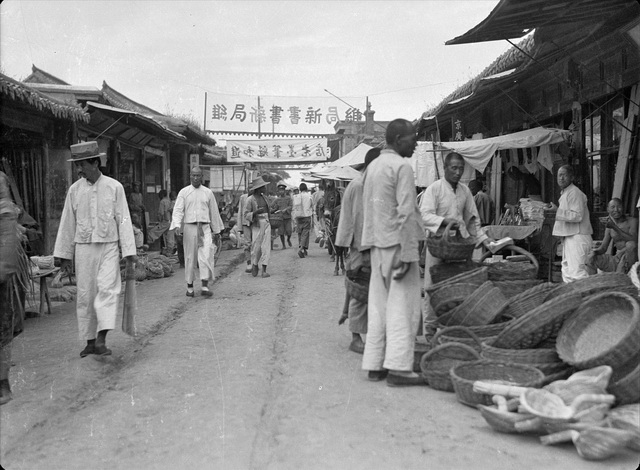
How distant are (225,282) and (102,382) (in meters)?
6.91

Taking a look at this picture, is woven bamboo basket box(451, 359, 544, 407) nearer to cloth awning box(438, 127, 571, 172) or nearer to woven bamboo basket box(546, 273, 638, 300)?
woven bamboo basket box(546, 273, 638, 300)

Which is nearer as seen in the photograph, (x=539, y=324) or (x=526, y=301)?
(x=539, y=324)

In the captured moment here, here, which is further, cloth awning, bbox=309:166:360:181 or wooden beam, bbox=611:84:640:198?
cloth awning, bbox=309:166:360:181

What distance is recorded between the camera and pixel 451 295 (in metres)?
5.77

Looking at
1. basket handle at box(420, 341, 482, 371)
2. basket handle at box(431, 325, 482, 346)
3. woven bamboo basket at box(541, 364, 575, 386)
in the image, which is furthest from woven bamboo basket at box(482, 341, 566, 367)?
basket handle at box(431, 325, 482, 346)

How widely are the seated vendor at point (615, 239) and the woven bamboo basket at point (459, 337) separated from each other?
10.6 feet

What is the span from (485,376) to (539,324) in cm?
53

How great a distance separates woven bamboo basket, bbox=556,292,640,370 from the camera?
14.6 feet

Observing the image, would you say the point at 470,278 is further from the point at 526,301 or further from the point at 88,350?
the point at 88,350

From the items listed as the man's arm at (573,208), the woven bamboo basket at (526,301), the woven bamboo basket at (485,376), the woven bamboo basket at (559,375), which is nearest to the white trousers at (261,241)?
the man's arm at (573,208)

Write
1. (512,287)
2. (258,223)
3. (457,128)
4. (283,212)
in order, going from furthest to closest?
(283,212) < (457,128) < (258,223) < (512,287)

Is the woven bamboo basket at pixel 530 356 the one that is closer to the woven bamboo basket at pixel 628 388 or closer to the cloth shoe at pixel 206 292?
the woven bamboo basket at pixel 628 388

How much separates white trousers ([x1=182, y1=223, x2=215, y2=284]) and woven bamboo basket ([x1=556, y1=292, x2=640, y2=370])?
658cm

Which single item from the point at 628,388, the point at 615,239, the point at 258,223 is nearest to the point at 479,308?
the point at 628,388
